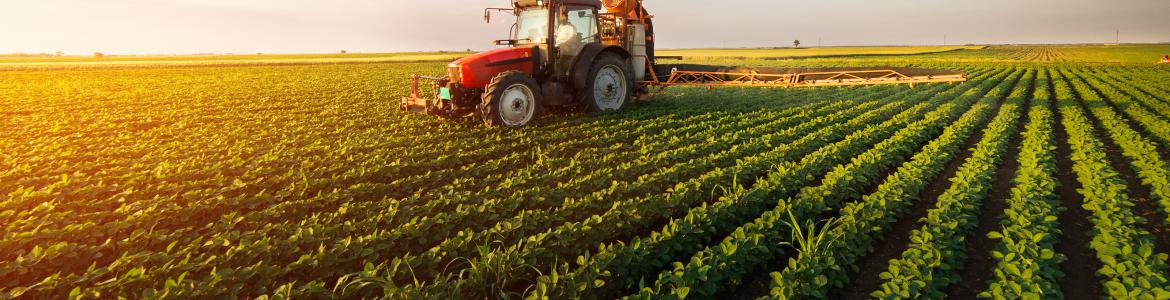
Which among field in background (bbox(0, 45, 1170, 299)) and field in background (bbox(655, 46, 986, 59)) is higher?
field in background (bbox(655, 46, 986, 59))

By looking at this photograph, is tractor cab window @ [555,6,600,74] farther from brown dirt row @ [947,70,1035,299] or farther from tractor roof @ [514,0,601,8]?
brown dirt row @ [947,70,1035,299]

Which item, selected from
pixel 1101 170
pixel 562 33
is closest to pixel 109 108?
pixel 562 33

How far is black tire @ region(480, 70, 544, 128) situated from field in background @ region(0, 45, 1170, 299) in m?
0.27

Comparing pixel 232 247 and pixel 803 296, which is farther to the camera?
pixel 232 247

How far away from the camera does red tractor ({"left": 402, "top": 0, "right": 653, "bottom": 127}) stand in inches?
306

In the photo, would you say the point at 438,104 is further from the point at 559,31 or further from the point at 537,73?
the point at 559,31

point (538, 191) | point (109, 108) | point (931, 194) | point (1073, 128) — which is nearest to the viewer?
point (538, 191)

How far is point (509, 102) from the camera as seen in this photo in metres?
7.86

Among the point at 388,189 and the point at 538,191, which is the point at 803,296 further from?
the point at 388,189

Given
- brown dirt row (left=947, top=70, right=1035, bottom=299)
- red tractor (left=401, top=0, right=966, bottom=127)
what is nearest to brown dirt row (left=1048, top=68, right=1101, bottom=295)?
brown dirt row (left=947, top=70, right=1035, bottom=299)

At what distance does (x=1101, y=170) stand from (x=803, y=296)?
4.88 meters

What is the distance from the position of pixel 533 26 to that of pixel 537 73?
2.57ft

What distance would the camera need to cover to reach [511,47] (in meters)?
8.60

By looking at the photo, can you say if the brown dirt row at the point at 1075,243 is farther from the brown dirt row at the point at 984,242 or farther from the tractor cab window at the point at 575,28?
the tractor cab window at the point at 575,28
